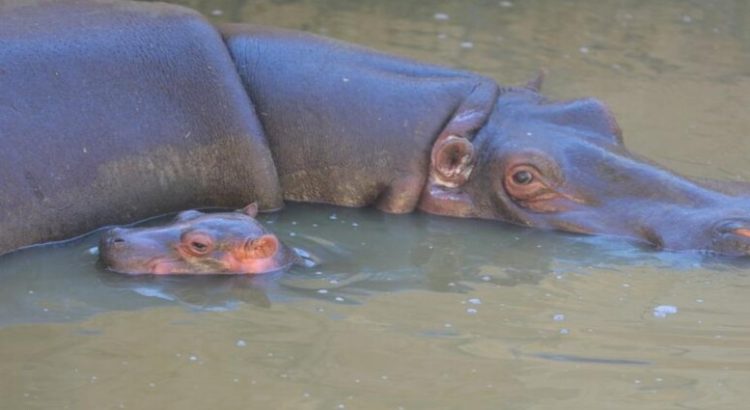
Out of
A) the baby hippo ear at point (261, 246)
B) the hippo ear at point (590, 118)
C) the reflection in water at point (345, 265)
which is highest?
the hippo ear at point (590, 118)

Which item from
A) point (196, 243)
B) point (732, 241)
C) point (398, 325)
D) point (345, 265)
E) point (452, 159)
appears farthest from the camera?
point (452, 159)

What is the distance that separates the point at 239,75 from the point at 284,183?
0.47 metres

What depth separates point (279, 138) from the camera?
19.5ft

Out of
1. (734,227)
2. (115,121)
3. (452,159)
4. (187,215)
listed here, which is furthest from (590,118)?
(115,121)

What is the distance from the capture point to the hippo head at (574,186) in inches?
223

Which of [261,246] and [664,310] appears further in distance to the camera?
[261,246]

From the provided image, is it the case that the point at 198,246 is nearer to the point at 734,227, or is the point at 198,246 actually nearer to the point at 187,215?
the point at 187,215

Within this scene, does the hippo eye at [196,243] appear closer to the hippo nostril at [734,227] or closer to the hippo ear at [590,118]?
the hippo ear at [590,118]

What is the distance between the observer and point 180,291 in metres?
5.00

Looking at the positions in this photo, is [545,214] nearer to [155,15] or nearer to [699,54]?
[155,15]

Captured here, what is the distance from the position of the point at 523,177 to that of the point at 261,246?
117 centimetres

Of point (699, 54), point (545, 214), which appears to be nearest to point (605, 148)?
point (545, 214)

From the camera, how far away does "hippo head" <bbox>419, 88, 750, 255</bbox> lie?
5652 millimetres

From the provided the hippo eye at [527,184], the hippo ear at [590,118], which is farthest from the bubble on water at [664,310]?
the hippo ear at [590,118]
